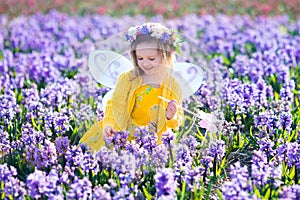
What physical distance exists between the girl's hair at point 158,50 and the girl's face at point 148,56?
3 centimetres

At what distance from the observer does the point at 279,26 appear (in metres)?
10.7

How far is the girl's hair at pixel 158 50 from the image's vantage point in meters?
4.69

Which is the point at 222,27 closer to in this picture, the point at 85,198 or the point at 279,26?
the point at 279,26

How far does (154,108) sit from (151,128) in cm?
23

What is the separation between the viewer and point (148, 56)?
4.69 m

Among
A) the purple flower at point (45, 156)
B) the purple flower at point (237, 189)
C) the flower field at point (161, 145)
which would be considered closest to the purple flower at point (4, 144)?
the flower field at point (161, 145)

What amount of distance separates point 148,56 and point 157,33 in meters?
0.19

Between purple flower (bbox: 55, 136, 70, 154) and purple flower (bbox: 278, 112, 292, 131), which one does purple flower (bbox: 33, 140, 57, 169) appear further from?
purple flower (bbox: 278, 112, 292, 131)

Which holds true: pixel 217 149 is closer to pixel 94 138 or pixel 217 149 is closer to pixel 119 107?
pixel 119 107

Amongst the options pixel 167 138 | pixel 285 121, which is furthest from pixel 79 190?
pixel 285 121

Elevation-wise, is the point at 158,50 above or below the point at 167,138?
above

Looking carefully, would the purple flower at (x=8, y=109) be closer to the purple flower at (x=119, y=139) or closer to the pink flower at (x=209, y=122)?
the purple flower at (x=119, y=139)

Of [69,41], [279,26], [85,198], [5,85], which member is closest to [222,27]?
[279,26]

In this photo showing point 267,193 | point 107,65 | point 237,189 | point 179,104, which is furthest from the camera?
point 107,65
